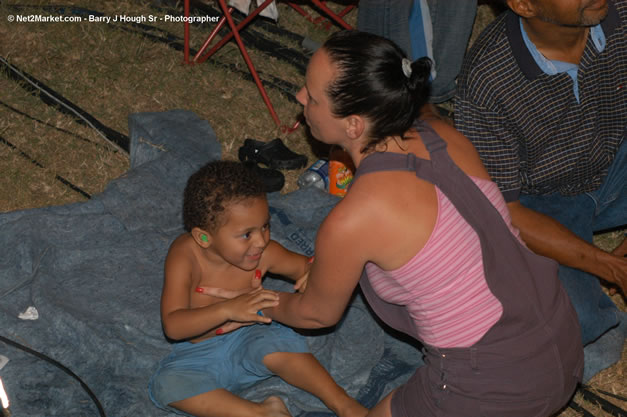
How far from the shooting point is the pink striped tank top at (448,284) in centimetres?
209

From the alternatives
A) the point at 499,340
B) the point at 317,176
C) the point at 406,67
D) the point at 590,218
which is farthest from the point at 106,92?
the point at 499,340

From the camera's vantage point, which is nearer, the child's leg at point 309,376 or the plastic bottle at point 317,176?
the child's leg at point 309,376

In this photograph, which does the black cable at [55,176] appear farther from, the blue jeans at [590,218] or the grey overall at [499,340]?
the blue jeans at [590,218]

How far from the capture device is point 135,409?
305 cm

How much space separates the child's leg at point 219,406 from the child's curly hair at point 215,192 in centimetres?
72

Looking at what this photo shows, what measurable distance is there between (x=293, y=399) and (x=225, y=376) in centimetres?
37

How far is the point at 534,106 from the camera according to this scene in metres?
3.04

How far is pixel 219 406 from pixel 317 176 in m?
1.77

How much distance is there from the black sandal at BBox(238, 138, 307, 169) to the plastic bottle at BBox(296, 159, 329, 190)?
12 centimetres

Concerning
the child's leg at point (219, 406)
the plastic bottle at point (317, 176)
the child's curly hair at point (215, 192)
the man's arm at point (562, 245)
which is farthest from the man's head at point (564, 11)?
the child's leg at point (219, 406)

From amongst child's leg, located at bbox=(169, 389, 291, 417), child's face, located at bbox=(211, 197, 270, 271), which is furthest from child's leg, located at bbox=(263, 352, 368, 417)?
child's face, located at bbox=(211, 197, 270, 271)

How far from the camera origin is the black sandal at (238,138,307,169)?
4.34 m

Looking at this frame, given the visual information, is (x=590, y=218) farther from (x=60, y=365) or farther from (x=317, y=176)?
(x=60, y=365)

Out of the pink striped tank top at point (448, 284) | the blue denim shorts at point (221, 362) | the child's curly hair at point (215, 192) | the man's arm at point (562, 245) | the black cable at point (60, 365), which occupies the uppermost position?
the pink striped tank top at point (448, 284)
